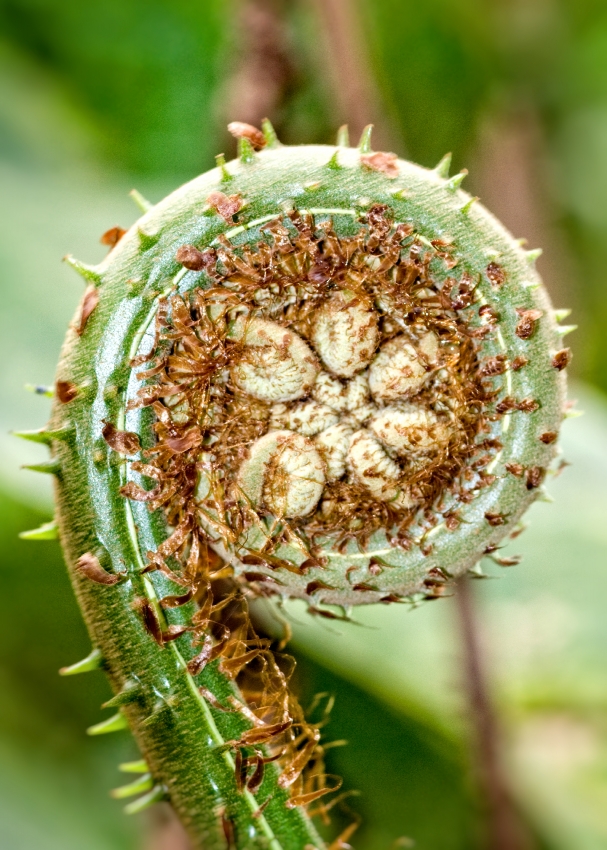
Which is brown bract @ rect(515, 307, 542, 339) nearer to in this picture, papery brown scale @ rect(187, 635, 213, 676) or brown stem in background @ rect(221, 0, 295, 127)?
papery brown scale @ rect(187, 635, 213, 676)

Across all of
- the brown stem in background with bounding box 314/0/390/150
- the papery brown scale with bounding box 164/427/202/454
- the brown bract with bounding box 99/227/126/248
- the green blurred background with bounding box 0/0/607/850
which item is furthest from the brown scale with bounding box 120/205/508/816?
the brown stem in background with bounding box 314/0/390/150

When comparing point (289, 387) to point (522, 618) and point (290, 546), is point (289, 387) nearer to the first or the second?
point (290, 546)

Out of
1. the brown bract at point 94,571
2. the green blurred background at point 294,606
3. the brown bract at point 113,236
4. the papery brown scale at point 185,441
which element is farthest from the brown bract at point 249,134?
the green blurred background at point 294,606

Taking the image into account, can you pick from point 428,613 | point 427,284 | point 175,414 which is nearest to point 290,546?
point 175,414

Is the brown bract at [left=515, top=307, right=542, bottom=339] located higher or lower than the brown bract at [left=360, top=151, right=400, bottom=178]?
lower

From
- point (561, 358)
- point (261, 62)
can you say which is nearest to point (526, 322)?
point (561, 358)
